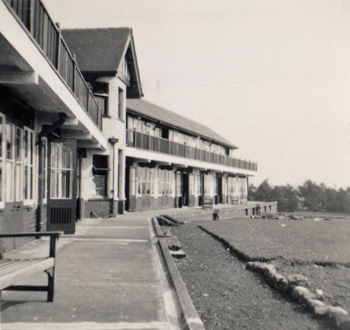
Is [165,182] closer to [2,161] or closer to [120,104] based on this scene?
[120,104]

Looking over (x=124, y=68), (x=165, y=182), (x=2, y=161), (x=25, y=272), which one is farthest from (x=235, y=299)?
(x=165, y=182)

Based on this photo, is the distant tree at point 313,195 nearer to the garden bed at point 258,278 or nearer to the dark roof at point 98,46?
the dark roof at point 98,46

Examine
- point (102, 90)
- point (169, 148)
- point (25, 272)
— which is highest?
point (102, 90)

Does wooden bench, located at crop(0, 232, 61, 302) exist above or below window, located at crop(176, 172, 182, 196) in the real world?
below

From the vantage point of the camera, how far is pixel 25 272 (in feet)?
12.8

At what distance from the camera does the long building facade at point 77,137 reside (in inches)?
255

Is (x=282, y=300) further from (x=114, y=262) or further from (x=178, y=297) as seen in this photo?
(x=114, y=262)

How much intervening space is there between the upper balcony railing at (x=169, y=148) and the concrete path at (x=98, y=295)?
1270 centimetres

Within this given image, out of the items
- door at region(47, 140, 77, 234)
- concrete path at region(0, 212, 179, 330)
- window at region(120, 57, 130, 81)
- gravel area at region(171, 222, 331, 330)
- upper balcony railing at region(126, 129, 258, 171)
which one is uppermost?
window at region(120, 57, 130, 81)

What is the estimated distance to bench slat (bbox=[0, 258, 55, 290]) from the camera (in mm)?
3544

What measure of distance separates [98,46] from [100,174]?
234 inches

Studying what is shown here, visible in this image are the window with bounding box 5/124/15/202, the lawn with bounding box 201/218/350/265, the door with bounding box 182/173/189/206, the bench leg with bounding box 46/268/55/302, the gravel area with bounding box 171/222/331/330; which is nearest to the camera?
the bench leg with bounding box 46/268/55/302

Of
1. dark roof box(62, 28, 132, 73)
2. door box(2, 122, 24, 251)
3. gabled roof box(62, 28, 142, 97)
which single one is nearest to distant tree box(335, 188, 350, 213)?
gabled roof box(62, 28, 142, 97)

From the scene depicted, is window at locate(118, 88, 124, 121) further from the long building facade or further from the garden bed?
the garden bed
